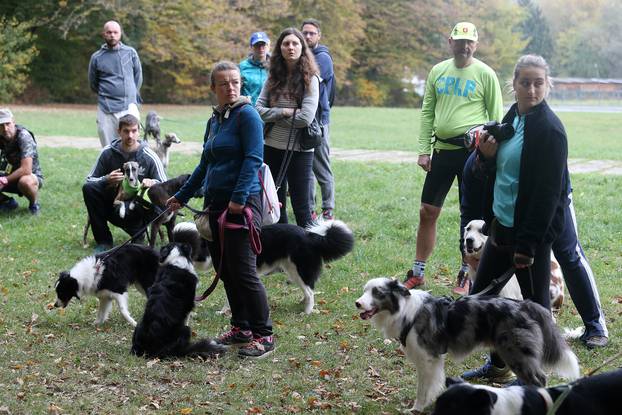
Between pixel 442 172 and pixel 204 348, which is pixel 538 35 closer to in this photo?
pixel 442 172

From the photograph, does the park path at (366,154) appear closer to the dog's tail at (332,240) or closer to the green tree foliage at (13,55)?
the dog's tail at (332,240)

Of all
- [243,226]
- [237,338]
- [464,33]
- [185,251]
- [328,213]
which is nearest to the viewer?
[243,226]

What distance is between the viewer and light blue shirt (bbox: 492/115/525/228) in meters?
4.20

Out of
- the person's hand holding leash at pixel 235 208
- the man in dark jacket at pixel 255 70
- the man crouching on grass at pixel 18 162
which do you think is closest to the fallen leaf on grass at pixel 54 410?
the person's hand holding leash at pixel 235 208

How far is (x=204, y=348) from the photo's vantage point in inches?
206

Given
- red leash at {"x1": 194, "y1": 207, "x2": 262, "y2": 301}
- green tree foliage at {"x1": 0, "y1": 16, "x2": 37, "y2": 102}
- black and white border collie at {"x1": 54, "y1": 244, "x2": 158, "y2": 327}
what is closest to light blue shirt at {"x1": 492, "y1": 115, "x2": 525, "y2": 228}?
red leash at {"x1": 194, "y1": 207, "x2": 262, "y2": 301}

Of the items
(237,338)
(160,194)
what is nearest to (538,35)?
(160,194)

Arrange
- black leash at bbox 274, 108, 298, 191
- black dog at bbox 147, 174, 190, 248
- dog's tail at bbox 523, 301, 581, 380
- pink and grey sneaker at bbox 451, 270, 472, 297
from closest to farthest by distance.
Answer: dog's tail at bbox 523, 301, 581, 380, pink and grey sneaker at bbox 451, 270, 472, 297, black leash at bbox 274, 108, 298, 191, black dog at bbox 147, 174, 190, 248

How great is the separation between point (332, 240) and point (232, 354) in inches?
54.4

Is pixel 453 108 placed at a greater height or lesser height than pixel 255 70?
lesser

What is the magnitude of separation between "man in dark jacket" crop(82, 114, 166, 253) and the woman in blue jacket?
8.60 feet

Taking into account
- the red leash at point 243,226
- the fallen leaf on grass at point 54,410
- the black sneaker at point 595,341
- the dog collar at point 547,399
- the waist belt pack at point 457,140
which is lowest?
the fallen leaf on grass at point 54,410

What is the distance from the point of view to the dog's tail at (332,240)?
6.22 meters

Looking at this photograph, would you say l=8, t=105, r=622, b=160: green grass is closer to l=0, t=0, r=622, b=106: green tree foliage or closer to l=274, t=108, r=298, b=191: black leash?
l=0, t=0, r=622, b=106: green tree foliage
